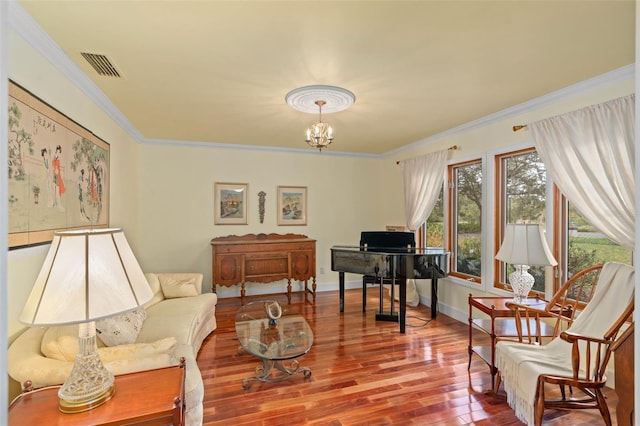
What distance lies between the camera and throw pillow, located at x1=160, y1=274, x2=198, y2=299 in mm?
3750

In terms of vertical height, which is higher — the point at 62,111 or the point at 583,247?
the point at 62,111

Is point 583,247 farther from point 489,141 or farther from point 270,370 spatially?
point 270,370

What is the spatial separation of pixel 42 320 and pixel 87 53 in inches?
79.0

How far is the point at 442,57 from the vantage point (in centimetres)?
229

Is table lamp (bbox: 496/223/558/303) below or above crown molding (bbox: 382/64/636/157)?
below

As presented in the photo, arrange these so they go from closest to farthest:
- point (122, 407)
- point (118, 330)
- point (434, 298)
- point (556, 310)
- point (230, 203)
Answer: point (122, 407)
point (118, 330)
point (556, 310)
point (434, 298)
point (230, 203)

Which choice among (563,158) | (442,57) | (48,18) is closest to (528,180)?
(563,158)

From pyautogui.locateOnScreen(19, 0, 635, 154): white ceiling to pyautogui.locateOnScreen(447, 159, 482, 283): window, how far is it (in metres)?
0.98

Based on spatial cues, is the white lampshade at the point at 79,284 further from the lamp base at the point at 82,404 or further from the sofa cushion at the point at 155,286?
the sofa cushion at the point at 155,286

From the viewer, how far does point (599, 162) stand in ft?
8.47

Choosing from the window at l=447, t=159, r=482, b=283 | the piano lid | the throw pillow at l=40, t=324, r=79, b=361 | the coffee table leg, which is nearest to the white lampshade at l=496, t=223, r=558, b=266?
the window at l=447, t=159, r=482, b=283

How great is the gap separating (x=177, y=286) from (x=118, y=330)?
4.90 ft

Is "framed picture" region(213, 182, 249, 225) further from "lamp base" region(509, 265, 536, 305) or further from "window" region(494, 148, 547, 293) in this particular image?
"lamp base" region(509, 265, 536, 305)

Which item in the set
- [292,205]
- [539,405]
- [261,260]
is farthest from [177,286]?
[539,405]
